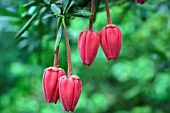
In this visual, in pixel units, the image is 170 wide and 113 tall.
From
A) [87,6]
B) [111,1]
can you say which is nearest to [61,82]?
[87,6]

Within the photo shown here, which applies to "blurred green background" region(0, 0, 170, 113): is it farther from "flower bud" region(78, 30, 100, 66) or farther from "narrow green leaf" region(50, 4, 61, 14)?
"flower bud" region(78, 30, 100, 66)

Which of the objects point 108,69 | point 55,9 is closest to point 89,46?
point 55,9

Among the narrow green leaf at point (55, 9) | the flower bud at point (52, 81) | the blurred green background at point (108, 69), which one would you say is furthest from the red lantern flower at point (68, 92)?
the blurred green background at point (108, 69)

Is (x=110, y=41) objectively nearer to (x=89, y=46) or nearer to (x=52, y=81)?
(x=89, y=46)

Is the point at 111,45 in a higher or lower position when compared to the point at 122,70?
higher

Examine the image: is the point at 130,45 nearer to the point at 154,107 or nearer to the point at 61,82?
the point at 154,107

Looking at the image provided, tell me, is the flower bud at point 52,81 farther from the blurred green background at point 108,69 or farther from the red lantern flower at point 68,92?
the blurred green background at point 108,69

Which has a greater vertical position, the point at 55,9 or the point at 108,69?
the point at 55,9
